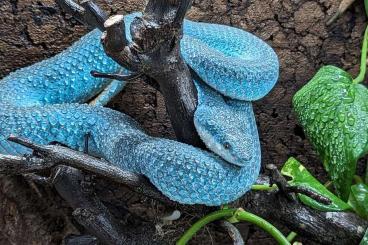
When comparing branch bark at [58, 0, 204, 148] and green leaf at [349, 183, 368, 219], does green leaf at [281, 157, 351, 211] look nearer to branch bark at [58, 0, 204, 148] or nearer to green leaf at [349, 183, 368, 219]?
green leaf at [349, 183, 368, 219]

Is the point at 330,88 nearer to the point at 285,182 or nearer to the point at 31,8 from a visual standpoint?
the point at 285,182

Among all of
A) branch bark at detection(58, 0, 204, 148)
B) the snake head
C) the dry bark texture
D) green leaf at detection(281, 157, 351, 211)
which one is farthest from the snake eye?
the dry bark texture

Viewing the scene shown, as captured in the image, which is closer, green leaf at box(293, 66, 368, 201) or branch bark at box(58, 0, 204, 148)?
branch bark at box(58, 0, 204, 148)

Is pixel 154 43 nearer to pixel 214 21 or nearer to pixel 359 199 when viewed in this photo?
pixel 214 21

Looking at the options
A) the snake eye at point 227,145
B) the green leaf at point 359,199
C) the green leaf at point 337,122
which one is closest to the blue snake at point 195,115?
the snake eye at point 227,145

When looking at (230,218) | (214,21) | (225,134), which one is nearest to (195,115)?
(225,134)

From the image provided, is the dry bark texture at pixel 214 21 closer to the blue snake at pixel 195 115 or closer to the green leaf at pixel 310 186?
the blue snake at pixel 195 115

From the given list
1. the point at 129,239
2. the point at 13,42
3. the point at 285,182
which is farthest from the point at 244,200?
the point at 13,42
